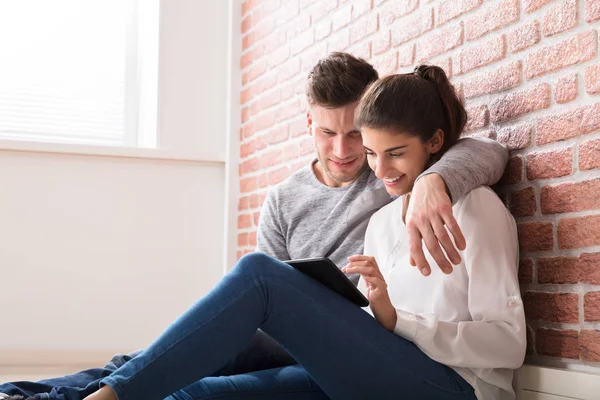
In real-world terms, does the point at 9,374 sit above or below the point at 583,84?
below

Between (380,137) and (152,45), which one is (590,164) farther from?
(152,45)

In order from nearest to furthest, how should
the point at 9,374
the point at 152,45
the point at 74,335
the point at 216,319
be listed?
the point at 216,319 → the point at 9,374 → the point at 74,335 → the point at 152,45

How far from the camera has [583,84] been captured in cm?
176

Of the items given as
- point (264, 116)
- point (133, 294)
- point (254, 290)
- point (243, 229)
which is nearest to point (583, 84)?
point (254, 290)

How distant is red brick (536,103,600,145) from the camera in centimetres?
173

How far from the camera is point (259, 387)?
6.24 ft

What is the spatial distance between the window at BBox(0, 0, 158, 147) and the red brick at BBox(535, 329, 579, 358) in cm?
252

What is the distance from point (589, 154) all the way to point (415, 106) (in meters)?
0.42

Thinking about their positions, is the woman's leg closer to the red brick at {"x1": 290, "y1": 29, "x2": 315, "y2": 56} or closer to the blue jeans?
the blue jeans

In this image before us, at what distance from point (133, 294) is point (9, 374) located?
0.69m

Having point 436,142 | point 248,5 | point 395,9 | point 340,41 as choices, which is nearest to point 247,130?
point 248,5

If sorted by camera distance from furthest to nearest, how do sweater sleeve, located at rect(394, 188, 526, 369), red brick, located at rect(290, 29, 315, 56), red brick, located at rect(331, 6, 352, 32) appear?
red brick, located at rect(290, 29, 315, 56) < red brick, located at rect(331, 6, 352, 32) < sweater sleeve, located at rect(394, 188, 526, 369)

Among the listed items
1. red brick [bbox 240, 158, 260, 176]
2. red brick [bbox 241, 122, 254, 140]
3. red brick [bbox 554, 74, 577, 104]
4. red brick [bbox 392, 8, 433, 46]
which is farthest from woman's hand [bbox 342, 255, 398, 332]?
red brick [bbox 241, 122, 254, 140]

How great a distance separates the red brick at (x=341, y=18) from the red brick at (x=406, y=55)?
442 mm
